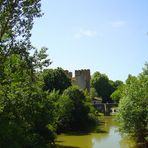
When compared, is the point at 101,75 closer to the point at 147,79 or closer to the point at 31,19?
→ the point at 147,79

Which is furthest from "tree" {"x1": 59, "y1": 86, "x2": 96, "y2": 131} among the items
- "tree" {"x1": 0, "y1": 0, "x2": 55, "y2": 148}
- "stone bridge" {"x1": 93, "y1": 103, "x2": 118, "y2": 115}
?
"stone bridge" {"x1": 93, "y1": 103, "x2": 118, "y2": 115}

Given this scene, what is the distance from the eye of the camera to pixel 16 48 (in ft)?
41.5

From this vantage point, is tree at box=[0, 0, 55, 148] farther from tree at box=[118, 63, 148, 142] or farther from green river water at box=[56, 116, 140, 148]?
green river water at box=[56, 116, 140, 148]

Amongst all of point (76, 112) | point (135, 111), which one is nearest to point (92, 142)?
point (135, 111)

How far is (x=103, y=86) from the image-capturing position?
411ft

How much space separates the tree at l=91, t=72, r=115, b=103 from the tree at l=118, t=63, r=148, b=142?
8988 centimetres

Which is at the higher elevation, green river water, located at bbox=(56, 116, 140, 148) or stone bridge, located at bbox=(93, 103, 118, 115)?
stone bridge, located at bbox=(93, 103, 118, 115)

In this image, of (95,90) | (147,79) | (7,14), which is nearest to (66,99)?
(147,79)

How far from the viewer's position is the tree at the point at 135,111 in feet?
102

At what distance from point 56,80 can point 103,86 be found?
226 ft

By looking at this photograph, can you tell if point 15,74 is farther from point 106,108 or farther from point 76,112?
point 106,108

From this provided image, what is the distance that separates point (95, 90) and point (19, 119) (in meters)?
109

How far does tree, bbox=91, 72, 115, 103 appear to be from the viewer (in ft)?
405

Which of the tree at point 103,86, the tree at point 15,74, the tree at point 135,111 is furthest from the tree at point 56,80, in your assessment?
the tree at point 103,86
